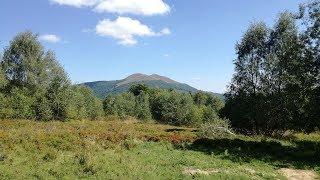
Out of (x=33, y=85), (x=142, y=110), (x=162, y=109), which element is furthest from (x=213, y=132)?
(x=162, y=109)

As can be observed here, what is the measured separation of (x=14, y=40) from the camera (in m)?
72.7

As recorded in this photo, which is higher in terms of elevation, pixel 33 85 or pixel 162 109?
pixel 33 85

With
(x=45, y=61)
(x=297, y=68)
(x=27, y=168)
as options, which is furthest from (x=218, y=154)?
(x=45, y=61)

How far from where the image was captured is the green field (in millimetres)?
24375

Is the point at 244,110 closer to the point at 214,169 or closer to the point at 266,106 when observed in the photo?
the point at 266,106

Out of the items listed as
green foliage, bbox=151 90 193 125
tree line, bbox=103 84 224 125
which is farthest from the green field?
green foliage, bbox=151 90 193 125

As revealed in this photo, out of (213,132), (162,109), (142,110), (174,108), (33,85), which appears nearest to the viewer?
(213,132)

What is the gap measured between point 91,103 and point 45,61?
128 ft

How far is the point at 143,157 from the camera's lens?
29.9 m

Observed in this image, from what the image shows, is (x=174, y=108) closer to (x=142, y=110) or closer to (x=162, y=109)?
(x=162, y=109)

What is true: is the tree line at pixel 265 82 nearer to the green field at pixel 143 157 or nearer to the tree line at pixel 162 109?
the green field at pixel 143 157

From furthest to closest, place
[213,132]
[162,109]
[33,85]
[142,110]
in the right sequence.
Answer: [162,109] < [142,110] < [33,85] < [213,132]

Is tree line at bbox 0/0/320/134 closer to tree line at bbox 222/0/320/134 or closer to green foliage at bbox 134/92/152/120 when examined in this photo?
tree line at bbox 222/0/320/134

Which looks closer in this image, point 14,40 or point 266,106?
point 266,106
